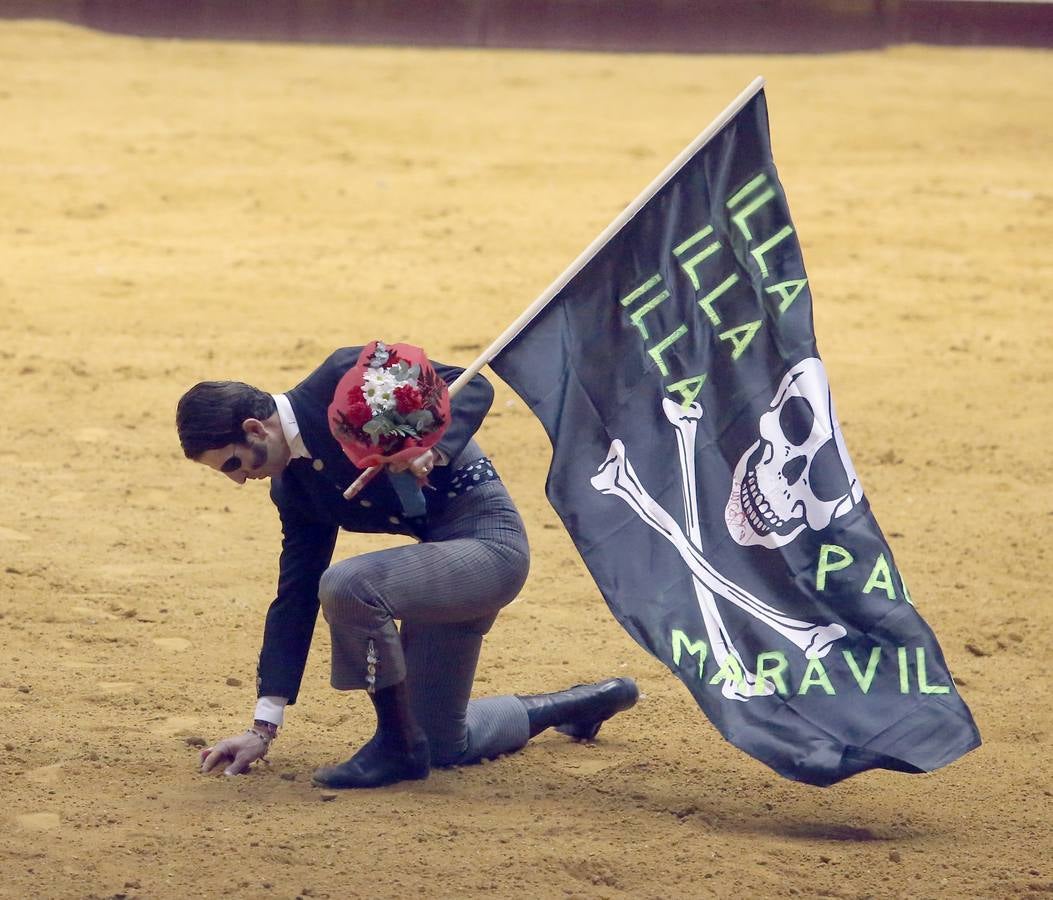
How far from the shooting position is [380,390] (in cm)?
409

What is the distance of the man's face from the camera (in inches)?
166

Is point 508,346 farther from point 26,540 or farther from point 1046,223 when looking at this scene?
point 1046,223

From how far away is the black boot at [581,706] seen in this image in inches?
193

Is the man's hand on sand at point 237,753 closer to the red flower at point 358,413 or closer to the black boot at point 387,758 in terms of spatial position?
the black boot at point 387,758

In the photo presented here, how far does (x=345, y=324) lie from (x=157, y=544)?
3.43 m

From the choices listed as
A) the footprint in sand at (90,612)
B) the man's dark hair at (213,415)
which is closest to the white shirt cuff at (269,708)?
the man's dark hair at (213,415)

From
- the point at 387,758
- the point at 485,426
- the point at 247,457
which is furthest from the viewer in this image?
the point at 485,426

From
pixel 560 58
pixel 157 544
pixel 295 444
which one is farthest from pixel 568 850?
pixel 560 58

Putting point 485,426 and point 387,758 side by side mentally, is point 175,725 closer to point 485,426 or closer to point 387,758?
point 387,758

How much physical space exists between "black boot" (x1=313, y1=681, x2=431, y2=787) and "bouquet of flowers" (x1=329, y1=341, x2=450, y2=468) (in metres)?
0.71

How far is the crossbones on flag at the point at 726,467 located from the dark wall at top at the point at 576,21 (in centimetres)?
1363

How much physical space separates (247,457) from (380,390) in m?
0.40

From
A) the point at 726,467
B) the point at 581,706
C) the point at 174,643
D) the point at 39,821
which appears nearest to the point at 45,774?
the point at 39,821

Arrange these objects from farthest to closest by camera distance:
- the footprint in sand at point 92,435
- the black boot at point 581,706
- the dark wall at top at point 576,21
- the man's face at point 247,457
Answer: the dark wall at top at point 576,21 → the footprint in sand at point 92,435 → the black boot at point 581,706 → the man's face at point 247,457
